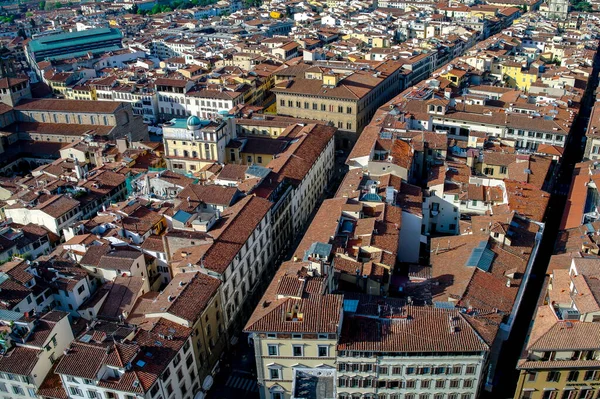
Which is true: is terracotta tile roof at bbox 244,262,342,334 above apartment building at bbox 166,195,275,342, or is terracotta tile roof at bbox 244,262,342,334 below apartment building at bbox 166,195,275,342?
above

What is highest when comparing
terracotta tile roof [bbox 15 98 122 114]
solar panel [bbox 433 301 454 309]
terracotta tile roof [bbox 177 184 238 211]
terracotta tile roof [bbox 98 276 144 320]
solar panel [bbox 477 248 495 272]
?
terracotta tile roof [bbox 15 98 122 114]

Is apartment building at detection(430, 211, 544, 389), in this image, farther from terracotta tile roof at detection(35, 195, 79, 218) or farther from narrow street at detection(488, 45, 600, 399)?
terracotta tile roof at detection(35, 195, 79, 218)

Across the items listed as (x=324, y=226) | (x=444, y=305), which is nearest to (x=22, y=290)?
(x=324, y=226)

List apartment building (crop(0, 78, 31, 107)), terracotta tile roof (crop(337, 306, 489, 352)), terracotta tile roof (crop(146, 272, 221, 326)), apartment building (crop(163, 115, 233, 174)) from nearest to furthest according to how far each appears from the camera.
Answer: terracotta tile roof (crop(337, 306, 489, 352))
terracotta tile roof (crop(146, 272, 221, 326))
apartment building (crop(163, 115, 233, 174))
apartment building (crop(0, 78, 31, 107))

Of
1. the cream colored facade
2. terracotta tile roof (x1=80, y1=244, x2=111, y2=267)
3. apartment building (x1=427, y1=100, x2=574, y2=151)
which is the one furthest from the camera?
apartment building (x1=427, y1=100, x2=574, y2=151)

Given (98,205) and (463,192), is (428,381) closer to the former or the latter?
(463,192)

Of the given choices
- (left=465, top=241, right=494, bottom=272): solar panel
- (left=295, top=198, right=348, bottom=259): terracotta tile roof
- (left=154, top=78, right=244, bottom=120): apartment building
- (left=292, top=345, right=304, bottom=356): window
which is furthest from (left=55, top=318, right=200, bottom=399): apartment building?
(left=154, top=78, right=244, bottom=120): apartment building

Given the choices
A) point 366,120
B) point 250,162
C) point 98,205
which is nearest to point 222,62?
point 366,120
